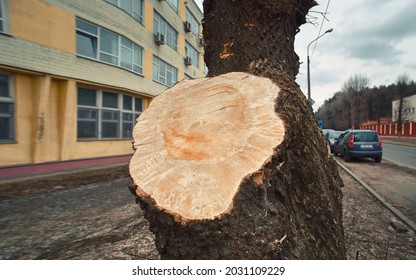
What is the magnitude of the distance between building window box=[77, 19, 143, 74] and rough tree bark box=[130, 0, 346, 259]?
27.6 ft

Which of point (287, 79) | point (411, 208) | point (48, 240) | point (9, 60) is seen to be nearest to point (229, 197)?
point (287, 79)

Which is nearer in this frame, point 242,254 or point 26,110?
point 242,254

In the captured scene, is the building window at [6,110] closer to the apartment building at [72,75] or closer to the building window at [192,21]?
the apartment building at [72,75]

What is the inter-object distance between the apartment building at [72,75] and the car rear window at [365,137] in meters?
7.73

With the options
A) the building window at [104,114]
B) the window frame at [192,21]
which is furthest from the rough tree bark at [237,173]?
the window frame at [192,21]

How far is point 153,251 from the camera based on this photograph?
257 centimetres

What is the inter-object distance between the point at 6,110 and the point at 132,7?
7.33m

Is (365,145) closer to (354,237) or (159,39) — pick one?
(354,237)

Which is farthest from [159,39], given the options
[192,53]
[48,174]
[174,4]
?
[48,174]

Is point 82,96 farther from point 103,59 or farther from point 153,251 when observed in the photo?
point 153,251

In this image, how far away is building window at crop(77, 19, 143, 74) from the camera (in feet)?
27.7

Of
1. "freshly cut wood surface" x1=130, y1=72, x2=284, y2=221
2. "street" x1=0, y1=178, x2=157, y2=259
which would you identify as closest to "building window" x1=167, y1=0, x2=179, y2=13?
"street" x1=0, y1=178, x2=157, y2=259

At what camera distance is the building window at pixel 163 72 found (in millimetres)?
13231
